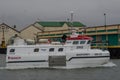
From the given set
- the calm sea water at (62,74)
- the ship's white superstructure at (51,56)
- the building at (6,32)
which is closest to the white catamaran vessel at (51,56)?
the ship's white superstructure at (51,56)

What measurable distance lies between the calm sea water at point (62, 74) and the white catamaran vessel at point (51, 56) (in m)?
1.10

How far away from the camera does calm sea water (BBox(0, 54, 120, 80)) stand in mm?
42581

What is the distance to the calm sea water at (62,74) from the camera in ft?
140

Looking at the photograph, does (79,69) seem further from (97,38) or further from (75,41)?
(97,38)

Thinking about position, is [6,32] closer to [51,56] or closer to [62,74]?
[51,56]

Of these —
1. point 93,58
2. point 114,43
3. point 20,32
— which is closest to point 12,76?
point 93,58

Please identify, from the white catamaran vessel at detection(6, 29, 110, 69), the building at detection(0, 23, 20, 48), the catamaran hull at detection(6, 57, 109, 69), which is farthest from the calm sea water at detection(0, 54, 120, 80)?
the building at detection(0, 23, 20, 48)

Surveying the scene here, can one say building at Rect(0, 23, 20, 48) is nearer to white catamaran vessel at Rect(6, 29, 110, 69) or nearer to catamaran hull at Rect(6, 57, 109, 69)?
white catamaran vessel at Rect(6, 29, 110, 69)

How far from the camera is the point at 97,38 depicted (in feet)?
295

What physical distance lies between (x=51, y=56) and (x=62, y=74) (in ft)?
18.6

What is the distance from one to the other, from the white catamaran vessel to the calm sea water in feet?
3.60

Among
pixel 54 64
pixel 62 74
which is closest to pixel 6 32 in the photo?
pixel 54 64

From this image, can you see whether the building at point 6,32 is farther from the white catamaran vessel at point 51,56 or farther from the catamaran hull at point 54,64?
the catamaran hull at point 54,64

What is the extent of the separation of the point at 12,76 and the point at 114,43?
43254 millimetres
